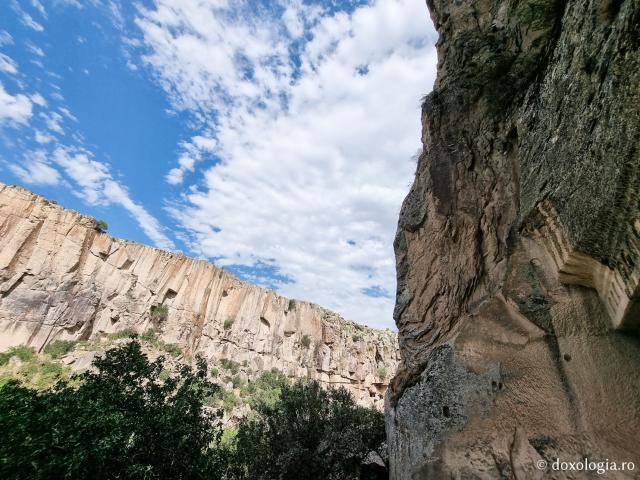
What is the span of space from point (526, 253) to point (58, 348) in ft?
134

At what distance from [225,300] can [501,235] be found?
4663 cm

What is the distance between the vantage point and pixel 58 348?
107 feet

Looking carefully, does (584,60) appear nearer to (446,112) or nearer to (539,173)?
(539,173)

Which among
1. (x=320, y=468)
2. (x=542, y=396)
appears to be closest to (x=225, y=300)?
(x=320, y=468)

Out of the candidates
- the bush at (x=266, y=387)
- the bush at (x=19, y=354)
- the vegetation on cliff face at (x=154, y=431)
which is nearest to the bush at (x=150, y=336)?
the bush at (x=19, y=354)

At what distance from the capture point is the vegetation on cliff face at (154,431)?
6.38 m

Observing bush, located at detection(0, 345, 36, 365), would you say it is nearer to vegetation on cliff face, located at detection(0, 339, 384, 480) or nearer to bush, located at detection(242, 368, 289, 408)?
bush, located at detection(242, 368, 289, 408)

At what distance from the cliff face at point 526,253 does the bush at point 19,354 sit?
35877 millimetres

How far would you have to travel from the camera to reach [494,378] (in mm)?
5824

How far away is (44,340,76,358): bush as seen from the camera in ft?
105

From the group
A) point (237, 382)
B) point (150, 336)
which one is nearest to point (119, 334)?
point (150, 336)

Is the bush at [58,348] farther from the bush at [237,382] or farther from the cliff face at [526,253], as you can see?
the cliff face at [526,253]

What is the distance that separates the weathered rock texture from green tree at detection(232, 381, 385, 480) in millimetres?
30896

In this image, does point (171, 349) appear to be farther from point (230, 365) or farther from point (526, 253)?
point (526, 253)
